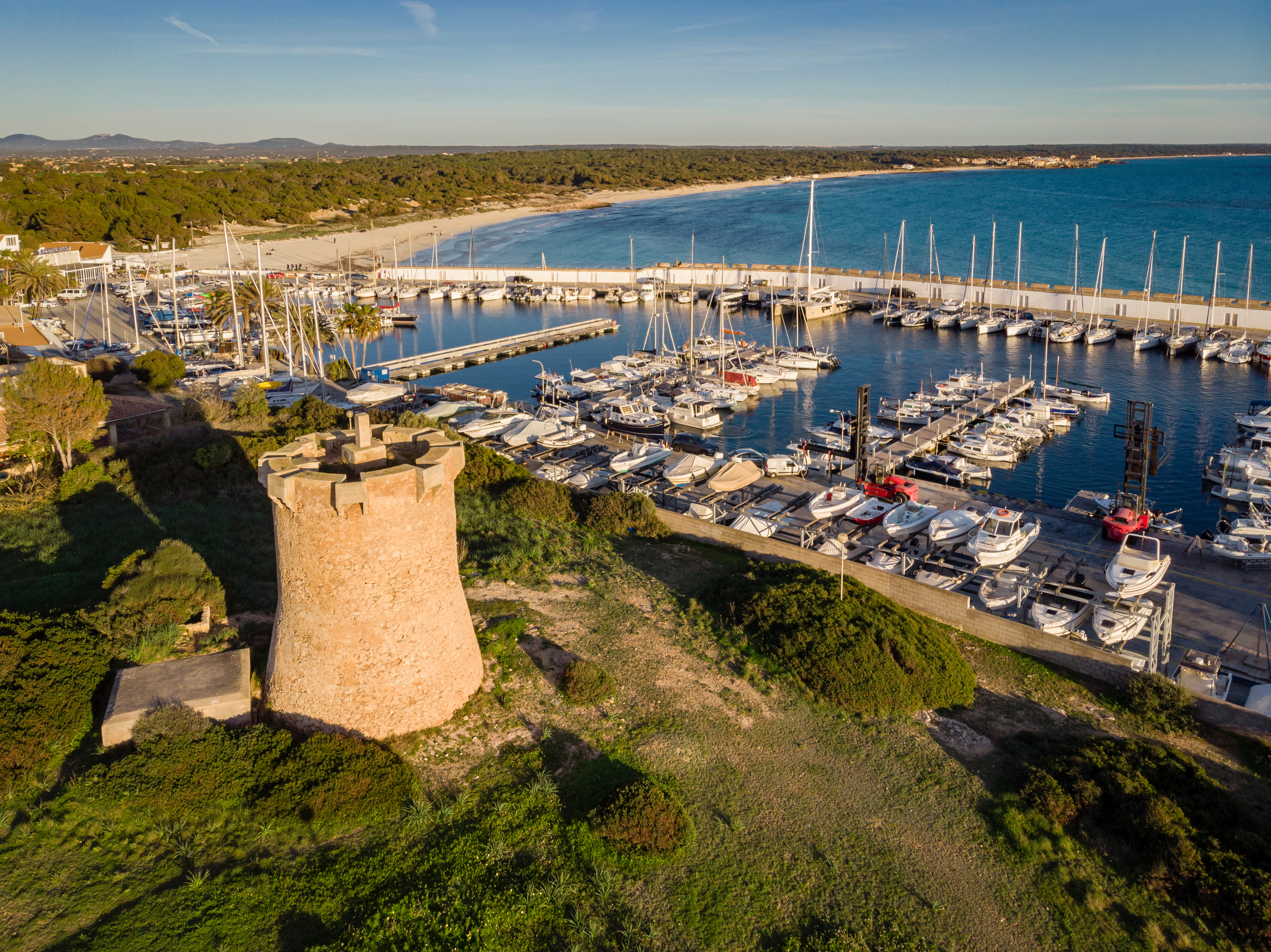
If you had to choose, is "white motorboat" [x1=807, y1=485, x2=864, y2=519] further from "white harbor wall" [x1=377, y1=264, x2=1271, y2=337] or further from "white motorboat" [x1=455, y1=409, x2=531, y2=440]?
"white harbor wall" [x1=377, y1=264, x2=1271, y2=337]

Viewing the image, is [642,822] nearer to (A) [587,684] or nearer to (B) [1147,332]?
(A) [587,684]

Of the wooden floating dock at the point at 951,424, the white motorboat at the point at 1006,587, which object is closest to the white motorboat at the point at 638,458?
the wooden floating dock at the point at 951,424

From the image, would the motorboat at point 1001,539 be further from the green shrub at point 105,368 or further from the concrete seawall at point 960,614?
the green shrub at point 105,368

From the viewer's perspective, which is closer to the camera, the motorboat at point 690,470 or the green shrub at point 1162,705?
the green shrub at point 1162,705

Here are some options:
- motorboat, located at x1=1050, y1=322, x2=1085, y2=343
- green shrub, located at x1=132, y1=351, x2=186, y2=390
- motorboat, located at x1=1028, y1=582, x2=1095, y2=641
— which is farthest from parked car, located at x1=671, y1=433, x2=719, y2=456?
motorboat, located at x1=1050, y1=322, x2=1085, y2=343

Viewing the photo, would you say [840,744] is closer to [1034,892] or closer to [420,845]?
[1034,892]

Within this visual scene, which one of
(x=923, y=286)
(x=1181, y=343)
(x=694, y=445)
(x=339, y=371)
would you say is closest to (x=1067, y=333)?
(x=1181, y=343)

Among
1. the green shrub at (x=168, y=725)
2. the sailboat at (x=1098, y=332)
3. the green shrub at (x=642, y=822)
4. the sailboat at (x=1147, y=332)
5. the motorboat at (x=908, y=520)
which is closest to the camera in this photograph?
the green shrub at (x=642, y=822)
